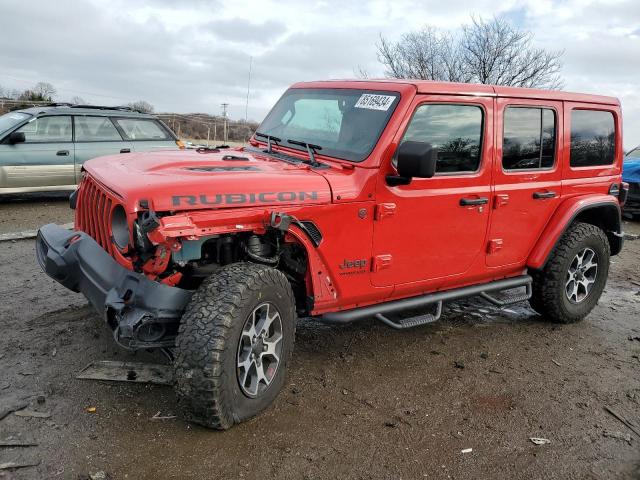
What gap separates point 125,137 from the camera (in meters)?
10.2

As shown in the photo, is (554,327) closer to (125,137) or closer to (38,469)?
(38,469)

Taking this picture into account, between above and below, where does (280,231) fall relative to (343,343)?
above

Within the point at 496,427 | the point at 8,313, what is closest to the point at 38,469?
the point at 8,313

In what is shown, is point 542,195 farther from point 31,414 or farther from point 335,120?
point 31,414

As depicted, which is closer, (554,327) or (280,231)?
(280,231)

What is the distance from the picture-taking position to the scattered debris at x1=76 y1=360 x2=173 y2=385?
3.75 meters

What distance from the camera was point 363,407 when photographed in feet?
12.1

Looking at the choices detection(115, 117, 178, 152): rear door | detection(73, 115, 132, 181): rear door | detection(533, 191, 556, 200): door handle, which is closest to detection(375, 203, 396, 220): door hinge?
detection(533, 191, 556, 200): door handle

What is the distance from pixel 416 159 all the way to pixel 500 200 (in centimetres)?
130

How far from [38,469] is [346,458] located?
158 centimetres

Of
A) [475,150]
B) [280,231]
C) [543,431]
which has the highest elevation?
[475,150]

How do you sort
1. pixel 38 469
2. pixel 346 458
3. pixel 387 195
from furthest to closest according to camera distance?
pixel 387 195
pixel 346 458
pixel 38 469

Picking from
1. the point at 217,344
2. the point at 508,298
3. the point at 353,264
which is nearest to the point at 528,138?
the point at 508,298

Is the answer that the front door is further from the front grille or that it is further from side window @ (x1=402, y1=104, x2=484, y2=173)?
the front grille
